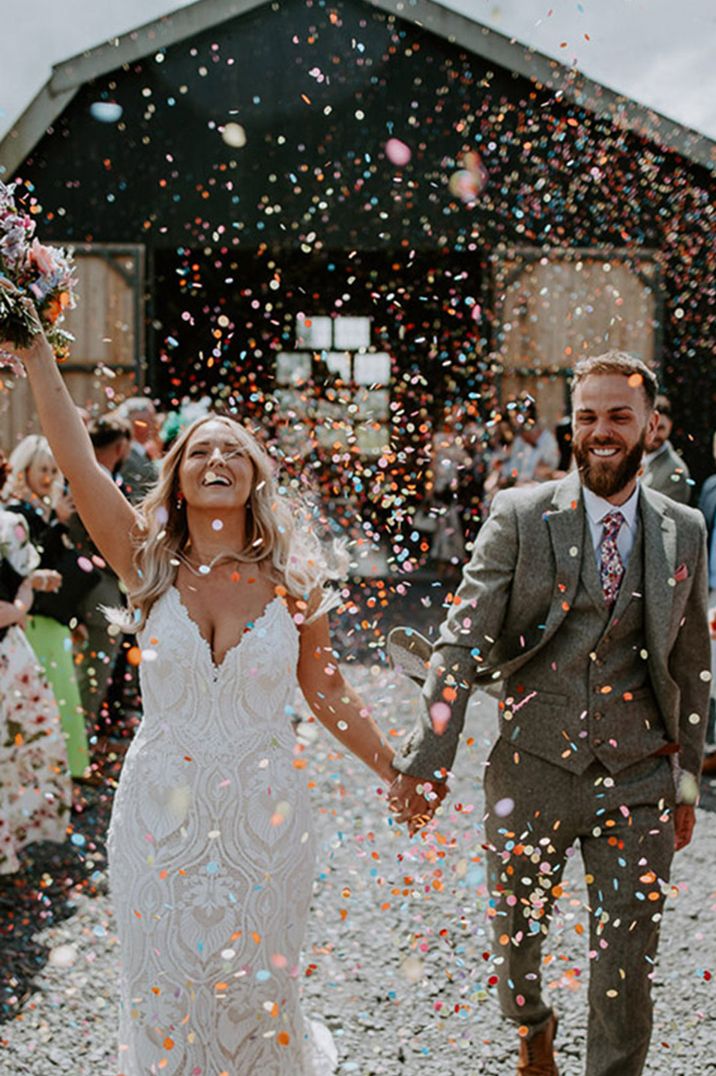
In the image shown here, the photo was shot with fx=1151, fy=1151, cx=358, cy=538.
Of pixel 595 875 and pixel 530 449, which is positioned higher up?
pixel 530 449

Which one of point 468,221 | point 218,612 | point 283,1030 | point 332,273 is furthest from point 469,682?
point 332,273

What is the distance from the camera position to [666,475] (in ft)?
18.5

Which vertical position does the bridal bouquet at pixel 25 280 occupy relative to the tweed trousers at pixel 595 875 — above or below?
above

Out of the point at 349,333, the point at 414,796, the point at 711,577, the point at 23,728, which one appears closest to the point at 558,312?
the point at 349,333

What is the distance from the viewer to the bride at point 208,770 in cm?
260

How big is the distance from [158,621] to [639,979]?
4.82 ft

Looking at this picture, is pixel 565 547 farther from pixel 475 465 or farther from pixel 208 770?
pixel 475 465

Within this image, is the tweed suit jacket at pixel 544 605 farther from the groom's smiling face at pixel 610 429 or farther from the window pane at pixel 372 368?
the window pane at pixel 372 368

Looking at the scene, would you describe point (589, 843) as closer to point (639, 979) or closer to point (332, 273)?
point (639, 979)

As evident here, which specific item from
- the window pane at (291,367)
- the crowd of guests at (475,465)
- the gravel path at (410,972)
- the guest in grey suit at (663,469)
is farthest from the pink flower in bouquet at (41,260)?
the window pane at (291,367)

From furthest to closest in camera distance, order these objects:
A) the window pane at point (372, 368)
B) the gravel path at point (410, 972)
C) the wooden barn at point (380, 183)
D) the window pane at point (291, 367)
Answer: the window pane at point (372, 368), the window pane at point (291, 367), the wooden barn at point (380, 183), the gravel path at point (410, 972)

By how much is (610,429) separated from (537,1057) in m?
1.70

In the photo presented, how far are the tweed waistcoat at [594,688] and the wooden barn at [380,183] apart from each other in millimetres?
8721

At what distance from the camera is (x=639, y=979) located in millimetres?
2830
